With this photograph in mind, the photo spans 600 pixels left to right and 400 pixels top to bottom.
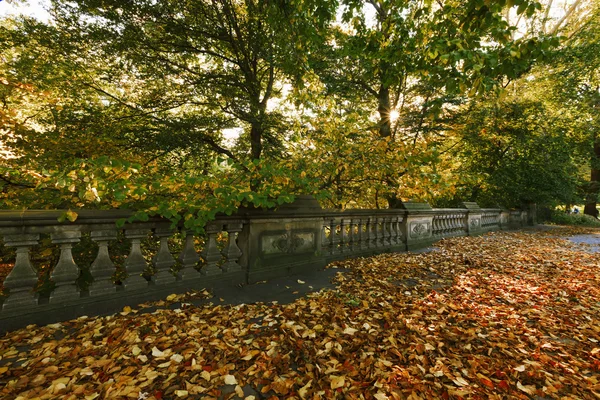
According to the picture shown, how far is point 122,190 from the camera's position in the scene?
2.95 meters

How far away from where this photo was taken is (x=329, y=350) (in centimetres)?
247

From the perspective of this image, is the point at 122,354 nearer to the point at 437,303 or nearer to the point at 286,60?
the point at 437,303

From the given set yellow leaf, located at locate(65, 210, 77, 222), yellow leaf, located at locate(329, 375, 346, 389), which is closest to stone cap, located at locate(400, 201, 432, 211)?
yellow leaf, located at locate(329, 375, 346, 389)

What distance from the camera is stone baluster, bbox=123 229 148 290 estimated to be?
3.33 m

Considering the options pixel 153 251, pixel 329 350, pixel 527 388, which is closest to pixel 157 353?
pixel 329 350

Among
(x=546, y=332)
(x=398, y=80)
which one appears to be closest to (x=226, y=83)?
(x=398, y=80)

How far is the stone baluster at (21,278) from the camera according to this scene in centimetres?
262

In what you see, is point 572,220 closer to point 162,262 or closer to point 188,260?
point 188,260

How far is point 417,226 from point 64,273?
320 inches

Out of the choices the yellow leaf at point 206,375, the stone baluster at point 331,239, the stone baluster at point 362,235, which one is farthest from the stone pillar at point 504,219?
the yellow leaf at point 206,375

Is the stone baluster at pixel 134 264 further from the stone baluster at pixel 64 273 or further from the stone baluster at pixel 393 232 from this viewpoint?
the stone baluster at pixel 393 232

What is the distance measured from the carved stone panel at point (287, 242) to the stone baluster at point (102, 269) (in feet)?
6.99

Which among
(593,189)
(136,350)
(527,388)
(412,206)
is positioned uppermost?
(593,189)

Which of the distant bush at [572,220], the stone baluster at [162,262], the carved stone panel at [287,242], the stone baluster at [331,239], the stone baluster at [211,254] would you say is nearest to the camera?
the stone baluster at [162,262]
